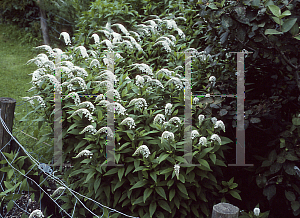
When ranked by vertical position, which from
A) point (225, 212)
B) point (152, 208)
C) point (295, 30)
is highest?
point (295, 30)

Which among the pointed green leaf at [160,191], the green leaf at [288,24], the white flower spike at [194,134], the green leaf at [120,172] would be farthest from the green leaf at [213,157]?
the green leaf at [288,24]

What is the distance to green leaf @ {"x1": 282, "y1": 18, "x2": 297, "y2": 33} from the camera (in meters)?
1.85

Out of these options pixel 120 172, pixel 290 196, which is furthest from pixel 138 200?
pixel 290 196

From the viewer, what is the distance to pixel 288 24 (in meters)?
1.87

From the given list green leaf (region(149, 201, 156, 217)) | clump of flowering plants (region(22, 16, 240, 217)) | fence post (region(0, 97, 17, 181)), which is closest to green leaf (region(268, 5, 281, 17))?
clump of flowering plants (region(22, 16, 240, 217))

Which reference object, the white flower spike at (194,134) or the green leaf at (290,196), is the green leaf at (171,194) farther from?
the green leaf at (290,196)

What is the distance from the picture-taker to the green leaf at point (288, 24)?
1847mm

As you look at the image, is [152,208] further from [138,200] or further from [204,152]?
[204,152]

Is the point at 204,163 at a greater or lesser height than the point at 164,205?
greater

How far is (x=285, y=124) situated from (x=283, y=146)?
27 cm

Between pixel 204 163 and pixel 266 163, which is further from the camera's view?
pixel 266 163

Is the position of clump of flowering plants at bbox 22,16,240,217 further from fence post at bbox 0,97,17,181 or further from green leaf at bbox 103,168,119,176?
fence post at bbox 0,97,17,181

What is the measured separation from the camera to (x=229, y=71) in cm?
274

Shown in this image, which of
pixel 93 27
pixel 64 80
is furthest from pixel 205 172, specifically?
pixel 93 27
